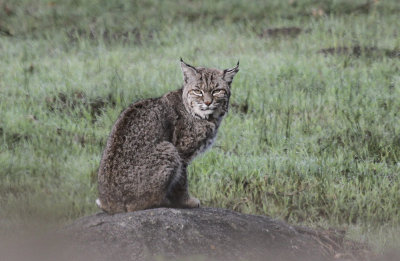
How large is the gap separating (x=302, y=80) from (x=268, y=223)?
4.94 meters

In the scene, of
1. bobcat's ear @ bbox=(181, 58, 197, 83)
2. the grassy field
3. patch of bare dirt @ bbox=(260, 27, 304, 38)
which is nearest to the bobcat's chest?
bobcat's ear @ bbox=(181, 58, 197, 83)

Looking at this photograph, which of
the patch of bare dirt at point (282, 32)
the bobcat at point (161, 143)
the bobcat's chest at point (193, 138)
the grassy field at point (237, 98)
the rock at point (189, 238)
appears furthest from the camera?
the patch of bare dirt at point (282, 32)

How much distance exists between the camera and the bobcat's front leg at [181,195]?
19.9ft

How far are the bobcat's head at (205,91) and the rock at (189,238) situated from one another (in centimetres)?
89

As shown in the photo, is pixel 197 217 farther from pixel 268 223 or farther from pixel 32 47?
pixel 32 47

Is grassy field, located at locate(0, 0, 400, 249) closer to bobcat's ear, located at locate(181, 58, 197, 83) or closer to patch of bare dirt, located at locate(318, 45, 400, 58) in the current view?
patch of bare dirt, located at locate(318, 45, 400, 58)

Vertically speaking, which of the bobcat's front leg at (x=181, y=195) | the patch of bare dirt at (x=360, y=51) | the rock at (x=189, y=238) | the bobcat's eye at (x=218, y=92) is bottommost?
the rock at (x=189, y=238)

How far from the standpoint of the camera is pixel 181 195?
20.1ft

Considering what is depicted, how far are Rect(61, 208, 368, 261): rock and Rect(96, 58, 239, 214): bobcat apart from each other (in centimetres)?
18

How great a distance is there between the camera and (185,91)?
6238mm

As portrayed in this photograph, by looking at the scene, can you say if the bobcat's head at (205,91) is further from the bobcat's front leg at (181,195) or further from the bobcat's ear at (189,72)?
the bobcat's front leg at (181,195)

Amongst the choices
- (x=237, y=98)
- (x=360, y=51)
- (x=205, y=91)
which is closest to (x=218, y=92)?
(x=205, y=91)

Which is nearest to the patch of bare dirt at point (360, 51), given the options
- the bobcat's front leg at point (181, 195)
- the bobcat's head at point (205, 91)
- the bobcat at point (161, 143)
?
the bobcat's head at point (205, 91)

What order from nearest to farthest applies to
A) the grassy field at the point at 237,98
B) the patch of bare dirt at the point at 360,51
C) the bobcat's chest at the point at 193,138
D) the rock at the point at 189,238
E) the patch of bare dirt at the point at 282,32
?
the rock at the point at 189,238
the bobcat's chest at the point at 193,138
the grassy field at the point at 237,98
the patch of bare dirt at the point at 360,51
the patch of bare dirt at the point at 282,32
